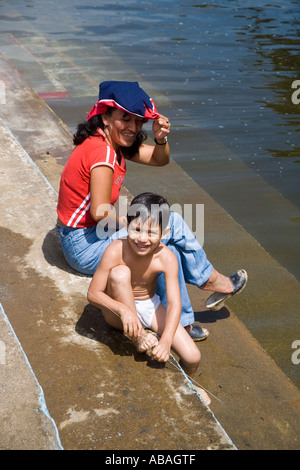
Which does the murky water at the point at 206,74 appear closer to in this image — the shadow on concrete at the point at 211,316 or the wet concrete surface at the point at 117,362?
the shadow on concrete at the point at 211,316

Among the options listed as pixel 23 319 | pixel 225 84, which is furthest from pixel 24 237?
pixel 225 84

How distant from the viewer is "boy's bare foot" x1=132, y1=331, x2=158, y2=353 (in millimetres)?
3002

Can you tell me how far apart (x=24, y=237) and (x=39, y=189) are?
627 millimetres

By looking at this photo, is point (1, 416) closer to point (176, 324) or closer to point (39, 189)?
point (176, 324)

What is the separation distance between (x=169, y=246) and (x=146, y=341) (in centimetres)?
71

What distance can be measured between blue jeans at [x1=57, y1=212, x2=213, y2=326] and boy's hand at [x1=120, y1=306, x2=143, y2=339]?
1.44 ft

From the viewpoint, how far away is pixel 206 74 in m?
9.91

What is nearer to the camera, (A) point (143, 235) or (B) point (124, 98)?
(A) point (143, 235)

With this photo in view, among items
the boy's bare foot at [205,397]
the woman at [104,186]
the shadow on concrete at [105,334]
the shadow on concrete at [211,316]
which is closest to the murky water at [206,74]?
the shadow on concrete at [211,316]

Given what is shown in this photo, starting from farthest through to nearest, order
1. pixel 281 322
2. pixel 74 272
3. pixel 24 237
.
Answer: pixel 281 322 < pixel 24 237 < pixel 74 272

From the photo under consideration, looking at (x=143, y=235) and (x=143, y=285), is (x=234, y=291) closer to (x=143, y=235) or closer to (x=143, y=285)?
(x=143, y=285)

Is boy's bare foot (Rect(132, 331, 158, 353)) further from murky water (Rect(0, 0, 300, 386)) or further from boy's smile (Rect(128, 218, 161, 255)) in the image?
murky water (Rect(0, 0, 300, 386))

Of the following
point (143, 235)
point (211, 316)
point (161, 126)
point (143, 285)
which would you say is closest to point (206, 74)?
point (211, 316)

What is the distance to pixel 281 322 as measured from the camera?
4473mm
